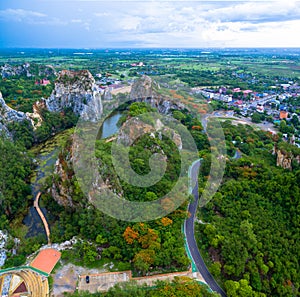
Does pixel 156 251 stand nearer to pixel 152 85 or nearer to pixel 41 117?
pixel 41 117

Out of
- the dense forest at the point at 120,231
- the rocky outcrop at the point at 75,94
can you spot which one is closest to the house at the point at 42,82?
the rocky outcrop at the point at 75,94

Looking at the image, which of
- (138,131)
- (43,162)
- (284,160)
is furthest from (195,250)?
(43,162)

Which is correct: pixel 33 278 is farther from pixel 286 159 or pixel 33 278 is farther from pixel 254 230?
pixel 286 159

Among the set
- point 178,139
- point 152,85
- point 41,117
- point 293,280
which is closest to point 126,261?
point 293,280

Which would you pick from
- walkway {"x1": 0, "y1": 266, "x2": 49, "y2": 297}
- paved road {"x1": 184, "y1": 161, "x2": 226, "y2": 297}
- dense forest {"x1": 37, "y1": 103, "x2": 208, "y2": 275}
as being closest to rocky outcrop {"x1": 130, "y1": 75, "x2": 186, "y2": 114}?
dense forest {"x1": 37, "y1": 103, "x2": 208, "y2": 275}

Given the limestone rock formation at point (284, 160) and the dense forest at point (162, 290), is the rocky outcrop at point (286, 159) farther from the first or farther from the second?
the dense forest at point (162, 290)

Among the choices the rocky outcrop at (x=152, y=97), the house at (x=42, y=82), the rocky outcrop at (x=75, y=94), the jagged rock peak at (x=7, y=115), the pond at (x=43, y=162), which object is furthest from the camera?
the house at (x=42, y=82)
